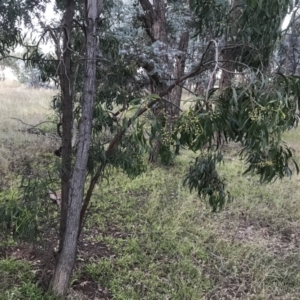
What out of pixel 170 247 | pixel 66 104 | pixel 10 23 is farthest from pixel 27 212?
pixel 170 247

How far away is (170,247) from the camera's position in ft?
11.5

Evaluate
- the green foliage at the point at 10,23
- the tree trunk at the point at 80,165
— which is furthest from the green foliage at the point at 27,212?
the green foliage at the point at 10,23

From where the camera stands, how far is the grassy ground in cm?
286

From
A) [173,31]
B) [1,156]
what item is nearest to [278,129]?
[173,31]

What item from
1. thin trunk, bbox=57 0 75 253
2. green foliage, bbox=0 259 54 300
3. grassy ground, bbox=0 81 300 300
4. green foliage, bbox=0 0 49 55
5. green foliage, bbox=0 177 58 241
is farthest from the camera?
grassy ground, bbox=0 81 300 300

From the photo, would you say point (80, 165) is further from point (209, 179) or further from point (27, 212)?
point (209, 179)

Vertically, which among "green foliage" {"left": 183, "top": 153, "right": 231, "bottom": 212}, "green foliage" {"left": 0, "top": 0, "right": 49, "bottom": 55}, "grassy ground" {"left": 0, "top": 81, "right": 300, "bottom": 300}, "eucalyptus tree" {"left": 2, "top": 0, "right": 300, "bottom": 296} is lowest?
"grassy ground" {"left": 0, "top": 81, "right": 300, "bottom": 300}

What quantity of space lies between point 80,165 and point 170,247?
1.67m

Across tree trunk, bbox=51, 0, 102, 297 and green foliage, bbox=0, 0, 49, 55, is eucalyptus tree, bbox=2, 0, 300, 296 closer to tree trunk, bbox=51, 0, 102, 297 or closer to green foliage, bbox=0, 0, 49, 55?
tree trunk, bbox=51, 0, 102, 297

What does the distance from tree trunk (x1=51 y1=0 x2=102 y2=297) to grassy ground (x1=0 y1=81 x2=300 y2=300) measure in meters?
0.19

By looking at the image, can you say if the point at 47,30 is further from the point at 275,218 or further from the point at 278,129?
the point at 275,218

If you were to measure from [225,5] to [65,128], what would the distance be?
4.86ft

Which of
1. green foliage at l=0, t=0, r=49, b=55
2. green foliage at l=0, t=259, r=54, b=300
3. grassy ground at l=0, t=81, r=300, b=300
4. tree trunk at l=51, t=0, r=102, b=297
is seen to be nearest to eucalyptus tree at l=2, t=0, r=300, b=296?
tree trunk at l=51, t=0, r=102, b=297

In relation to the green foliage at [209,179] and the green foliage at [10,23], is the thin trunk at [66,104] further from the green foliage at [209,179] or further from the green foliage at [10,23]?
the green foliage at [209,179]
